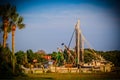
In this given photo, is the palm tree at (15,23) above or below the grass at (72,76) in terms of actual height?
above

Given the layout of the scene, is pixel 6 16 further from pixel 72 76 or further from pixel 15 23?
pixel 72 76

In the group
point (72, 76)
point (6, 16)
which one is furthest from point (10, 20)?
point (72, 76)

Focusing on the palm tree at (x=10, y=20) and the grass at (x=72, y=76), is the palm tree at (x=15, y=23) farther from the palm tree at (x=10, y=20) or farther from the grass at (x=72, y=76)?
the grass at (x=72, y=76)

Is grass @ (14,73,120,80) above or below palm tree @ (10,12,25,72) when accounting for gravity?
below

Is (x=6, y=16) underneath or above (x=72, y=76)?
above

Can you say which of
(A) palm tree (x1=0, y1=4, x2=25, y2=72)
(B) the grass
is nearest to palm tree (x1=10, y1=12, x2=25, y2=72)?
(A) palm tree (x1=0, y1=4, x2=25, y2=72)

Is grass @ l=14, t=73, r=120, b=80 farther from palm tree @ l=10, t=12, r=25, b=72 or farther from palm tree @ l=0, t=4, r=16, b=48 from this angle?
palm tree @ l=0, t=4, r=16, b=48

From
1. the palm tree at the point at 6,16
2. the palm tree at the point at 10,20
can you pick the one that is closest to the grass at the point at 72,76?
the palm tree at the point at 10,20

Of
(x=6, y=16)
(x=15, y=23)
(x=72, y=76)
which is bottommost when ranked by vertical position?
(x=72, y=76)

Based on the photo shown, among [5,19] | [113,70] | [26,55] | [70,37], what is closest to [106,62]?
[113,70]

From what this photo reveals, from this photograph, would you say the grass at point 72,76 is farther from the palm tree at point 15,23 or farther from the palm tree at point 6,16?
the palm tree at point 6,16

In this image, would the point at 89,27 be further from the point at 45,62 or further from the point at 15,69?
the point at 15,69

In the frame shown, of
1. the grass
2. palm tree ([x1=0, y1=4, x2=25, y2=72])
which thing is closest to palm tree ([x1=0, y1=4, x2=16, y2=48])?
palm tree ([x1=0, y1=4, x2=25, y2=72])

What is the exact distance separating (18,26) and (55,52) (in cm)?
68
